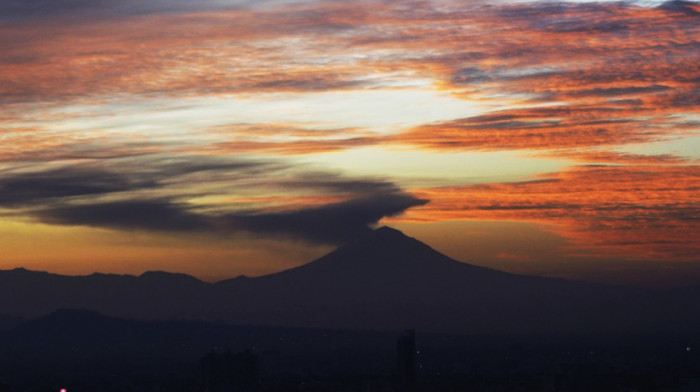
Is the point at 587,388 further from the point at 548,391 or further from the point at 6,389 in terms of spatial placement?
the point at 6,389

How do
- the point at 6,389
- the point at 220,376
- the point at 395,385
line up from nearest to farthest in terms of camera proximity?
the point at 6,389 → the point at 220,376 → the point at 395,385

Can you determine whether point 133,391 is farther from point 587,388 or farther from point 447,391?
point 587,388

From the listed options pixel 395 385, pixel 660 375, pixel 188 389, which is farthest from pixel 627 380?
pixel 188 389

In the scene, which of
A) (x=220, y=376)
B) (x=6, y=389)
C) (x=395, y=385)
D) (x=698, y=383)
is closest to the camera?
(x=698, y=383)

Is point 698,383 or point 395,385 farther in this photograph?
point 395,385

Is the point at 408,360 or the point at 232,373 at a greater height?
the point at 408,360

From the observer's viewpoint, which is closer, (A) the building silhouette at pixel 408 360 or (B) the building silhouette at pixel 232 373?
(A) the building silhouette at pixel 408 360

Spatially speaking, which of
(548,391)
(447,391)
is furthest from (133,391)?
(548,391)

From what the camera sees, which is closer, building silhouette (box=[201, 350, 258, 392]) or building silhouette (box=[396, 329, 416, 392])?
building silhouette (box=[396, 329, 416, 392])

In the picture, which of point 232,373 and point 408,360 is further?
point 232,373
